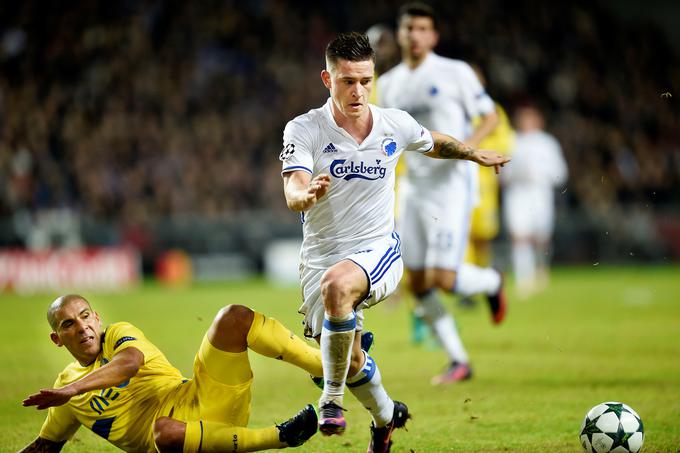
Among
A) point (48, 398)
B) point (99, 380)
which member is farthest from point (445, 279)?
point (48, 398)

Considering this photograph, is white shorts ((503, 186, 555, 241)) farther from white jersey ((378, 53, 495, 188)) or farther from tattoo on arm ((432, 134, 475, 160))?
tattoo on arm ((432, 134, 475, 160))

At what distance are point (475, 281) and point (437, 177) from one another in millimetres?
928

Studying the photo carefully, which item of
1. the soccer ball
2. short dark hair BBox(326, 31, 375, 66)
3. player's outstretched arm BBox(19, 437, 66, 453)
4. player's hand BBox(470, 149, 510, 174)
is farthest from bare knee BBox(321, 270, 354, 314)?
player's outstretched arm BBox(19, 437, 66, 453)

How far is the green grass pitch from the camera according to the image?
19.9 feet

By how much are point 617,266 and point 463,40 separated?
21.7 ft

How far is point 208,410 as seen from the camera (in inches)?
194

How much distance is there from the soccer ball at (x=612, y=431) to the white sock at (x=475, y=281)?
315cm

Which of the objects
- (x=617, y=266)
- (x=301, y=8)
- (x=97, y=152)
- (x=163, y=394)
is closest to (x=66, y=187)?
(x=97, y=152)

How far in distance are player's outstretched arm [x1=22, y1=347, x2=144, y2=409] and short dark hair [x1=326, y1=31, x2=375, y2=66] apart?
179 cm

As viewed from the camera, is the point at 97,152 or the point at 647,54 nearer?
the point at 97,152

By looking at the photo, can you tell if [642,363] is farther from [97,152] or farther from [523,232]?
[97,152]

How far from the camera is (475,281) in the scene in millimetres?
8477

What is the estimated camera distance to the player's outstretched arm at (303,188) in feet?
15.0

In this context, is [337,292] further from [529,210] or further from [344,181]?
[529,210]
